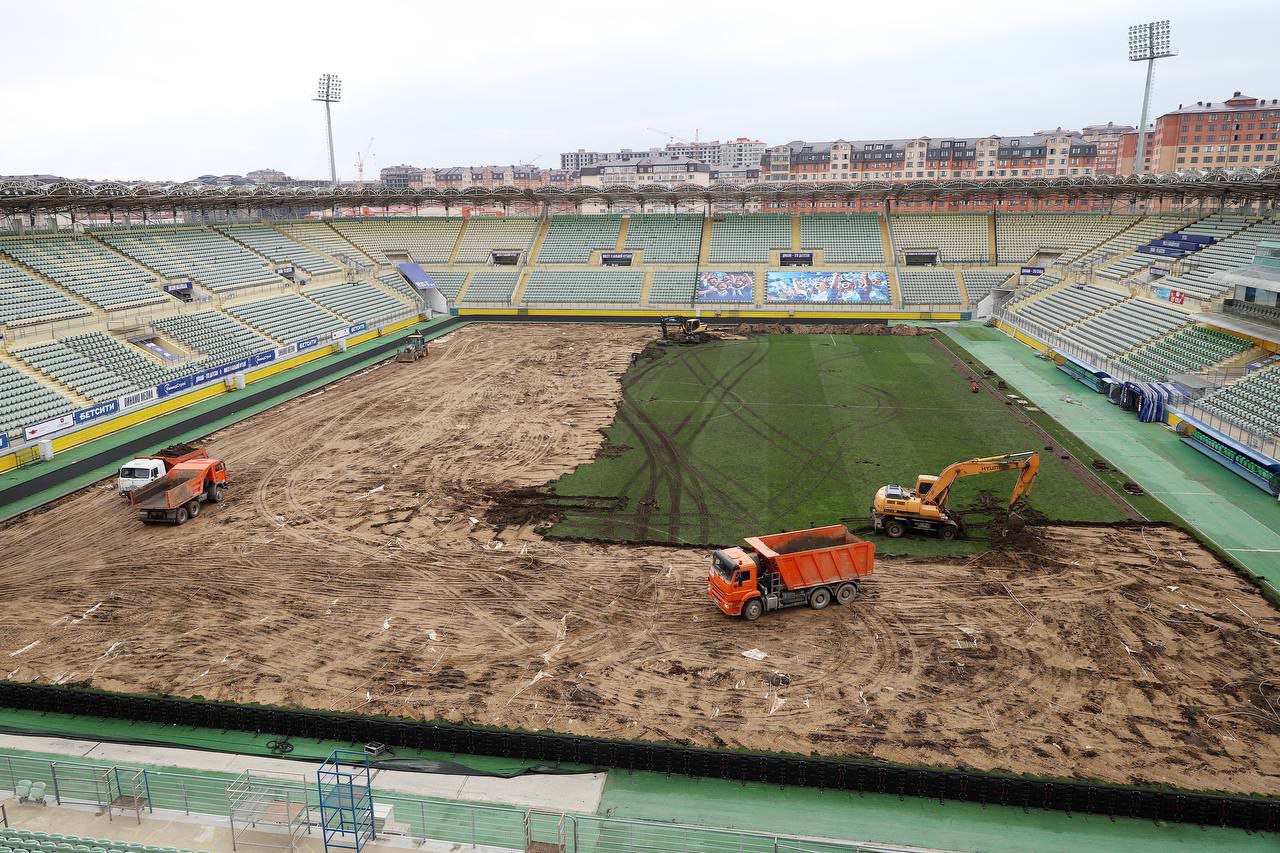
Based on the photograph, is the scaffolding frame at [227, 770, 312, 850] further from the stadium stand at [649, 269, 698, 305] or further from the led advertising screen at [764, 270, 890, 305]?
the led advertising screen at [764, 270, 890, 305]

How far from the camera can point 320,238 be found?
59.5 meters

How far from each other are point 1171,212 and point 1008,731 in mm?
52275

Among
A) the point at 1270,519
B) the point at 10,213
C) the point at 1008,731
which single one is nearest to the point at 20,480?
the point at 10,213

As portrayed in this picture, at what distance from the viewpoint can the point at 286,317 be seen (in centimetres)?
4472

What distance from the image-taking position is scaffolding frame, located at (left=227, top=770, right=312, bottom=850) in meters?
10.2

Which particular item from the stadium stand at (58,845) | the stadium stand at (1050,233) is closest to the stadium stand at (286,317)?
the stadium stand at (58,845)

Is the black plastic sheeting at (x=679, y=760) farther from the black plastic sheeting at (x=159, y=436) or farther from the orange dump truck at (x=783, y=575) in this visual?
the black plastic sheeting at (x=159, y=436)

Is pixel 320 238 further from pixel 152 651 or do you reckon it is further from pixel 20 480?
pixel 152 651

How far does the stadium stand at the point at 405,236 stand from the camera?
209 ft

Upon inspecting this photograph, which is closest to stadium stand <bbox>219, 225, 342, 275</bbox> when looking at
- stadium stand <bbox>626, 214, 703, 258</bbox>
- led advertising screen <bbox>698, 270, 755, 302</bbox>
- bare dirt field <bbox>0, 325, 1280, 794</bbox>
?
stadium stand <bbox>626, 214, 703, 258</bbox>

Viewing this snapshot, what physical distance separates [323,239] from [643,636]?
53.6m

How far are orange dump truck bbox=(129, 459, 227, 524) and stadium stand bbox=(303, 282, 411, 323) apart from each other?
→ 2782 centimetres

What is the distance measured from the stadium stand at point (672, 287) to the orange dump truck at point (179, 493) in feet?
125

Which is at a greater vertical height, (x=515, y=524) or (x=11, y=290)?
(x=11, y=290)
